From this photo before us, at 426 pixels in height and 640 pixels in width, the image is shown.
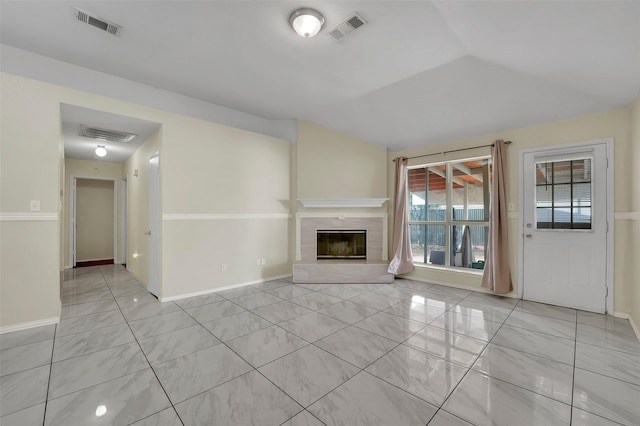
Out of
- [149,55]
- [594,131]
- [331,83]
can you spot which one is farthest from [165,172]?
[594,131]

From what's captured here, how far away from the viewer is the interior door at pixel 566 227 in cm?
335

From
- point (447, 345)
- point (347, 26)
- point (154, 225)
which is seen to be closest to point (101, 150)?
point (154, 225)

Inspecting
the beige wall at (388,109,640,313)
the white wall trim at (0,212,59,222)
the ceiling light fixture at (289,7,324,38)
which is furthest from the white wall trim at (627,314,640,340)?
the white wall trim at (0,212,59,222)

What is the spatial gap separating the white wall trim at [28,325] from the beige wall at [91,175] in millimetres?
3782

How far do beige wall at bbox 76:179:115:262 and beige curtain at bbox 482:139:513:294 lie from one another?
8434 mm

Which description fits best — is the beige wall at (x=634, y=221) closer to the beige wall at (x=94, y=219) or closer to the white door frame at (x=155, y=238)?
the white door frame at (x=155, y=238)

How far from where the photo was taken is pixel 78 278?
5.09 m

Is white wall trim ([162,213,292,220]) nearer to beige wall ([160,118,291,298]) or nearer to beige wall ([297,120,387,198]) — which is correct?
beige wall ([160,118,291,298])

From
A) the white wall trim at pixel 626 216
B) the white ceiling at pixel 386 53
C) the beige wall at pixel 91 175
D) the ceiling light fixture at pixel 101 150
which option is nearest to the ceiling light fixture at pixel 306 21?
the white ceiling at pixel 386 53

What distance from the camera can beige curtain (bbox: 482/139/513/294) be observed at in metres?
3.91

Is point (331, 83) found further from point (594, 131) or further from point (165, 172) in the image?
point (594, 131)

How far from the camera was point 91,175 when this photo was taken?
6.31 m

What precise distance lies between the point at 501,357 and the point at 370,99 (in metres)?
3.52

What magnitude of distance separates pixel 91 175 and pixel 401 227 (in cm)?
709
